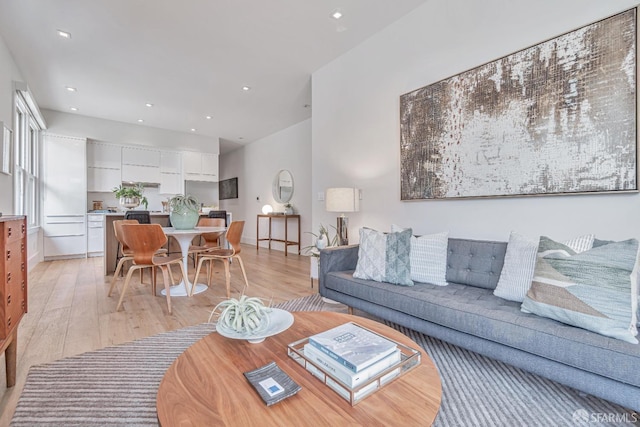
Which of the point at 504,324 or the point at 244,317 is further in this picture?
the point at 504,324

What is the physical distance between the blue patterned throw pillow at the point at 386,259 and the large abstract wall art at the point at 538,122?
66cm

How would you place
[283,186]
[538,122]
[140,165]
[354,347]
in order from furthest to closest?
[283,186], [140,165], [538,122], [354,347]

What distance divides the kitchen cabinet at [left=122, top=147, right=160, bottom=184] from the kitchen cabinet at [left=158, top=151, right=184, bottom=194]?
10 cm

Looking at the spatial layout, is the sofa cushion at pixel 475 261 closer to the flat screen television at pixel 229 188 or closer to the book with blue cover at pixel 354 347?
the book with blue cover at pixel 354 347

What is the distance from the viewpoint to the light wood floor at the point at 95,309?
196cm

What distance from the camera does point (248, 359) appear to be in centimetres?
109

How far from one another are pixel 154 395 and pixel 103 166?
242 inches

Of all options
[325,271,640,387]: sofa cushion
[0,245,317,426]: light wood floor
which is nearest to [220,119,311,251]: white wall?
[0,245,317,426]: light wood floor

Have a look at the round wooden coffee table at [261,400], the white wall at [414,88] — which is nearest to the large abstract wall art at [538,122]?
the white wall at [414,88]

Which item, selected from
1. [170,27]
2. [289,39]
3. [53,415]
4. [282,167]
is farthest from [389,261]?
[282,167]

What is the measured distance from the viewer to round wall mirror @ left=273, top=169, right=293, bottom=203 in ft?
21.0

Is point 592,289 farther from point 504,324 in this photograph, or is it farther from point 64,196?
point 64,196

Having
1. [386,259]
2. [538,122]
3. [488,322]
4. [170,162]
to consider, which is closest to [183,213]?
[386,259]

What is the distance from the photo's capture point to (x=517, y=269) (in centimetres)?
182
